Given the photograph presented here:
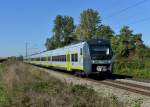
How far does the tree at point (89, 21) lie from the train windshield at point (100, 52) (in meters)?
73.6

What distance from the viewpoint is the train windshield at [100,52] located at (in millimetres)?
28438

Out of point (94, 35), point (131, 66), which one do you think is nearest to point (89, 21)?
point (94, 35)

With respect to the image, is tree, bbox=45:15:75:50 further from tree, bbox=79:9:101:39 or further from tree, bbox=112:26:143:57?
tree, bbox=112:26:143:57

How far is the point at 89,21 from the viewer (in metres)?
105

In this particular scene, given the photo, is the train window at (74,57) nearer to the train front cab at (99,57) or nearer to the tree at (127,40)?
the train front cab at (99,57)

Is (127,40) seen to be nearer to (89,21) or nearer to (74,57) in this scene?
(89,21)

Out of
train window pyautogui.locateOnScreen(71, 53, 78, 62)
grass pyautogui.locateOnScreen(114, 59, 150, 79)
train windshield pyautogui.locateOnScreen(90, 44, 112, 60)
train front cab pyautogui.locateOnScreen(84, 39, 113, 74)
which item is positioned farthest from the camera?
grass pyautogui.locateOnScreen(114, 59, 150, 79)

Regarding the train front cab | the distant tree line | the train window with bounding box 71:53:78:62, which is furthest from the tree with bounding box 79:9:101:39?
the train front cab

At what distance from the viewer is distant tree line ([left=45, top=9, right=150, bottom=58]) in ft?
239

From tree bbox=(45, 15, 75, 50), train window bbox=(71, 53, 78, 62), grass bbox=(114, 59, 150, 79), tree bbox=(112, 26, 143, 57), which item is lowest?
grass bbox=(114, 59, 150, 79)

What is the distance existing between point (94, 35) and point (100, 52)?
70.9 m

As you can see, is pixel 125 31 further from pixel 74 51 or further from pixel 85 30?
pixel 74 51

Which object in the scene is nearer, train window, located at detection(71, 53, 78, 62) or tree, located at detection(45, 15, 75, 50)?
train window, located at detection(71, 53, 78, 62)

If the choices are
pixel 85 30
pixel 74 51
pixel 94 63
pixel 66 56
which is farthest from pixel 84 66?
pixel 85 30
